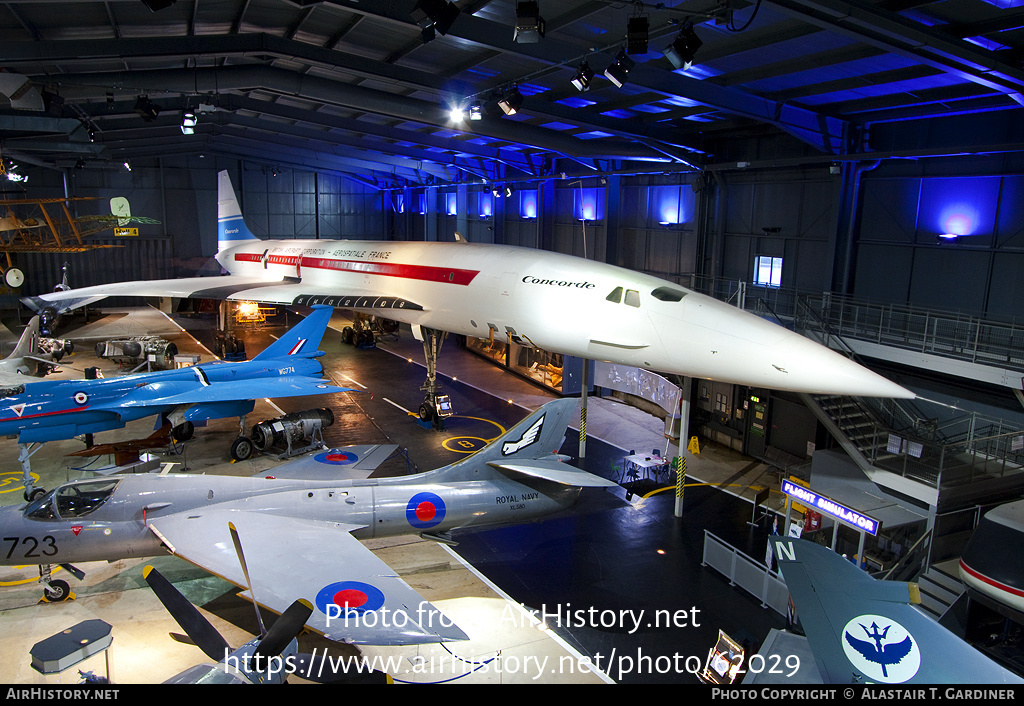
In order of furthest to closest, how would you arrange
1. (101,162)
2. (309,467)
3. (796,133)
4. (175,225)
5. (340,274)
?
(175,225) < (101,162) < (340,274) < (796,133) < (309,467)

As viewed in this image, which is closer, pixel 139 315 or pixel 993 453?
pixel 993 453

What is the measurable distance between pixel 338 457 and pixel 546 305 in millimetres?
6434

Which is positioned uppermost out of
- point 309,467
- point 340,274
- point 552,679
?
point 340,274

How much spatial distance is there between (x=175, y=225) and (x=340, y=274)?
31.2 m

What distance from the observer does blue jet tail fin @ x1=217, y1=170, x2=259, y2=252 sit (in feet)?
114

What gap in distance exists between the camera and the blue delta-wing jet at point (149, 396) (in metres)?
17.0

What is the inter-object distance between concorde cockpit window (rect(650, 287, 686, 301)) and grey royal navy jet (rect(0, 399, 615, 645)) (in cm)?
317

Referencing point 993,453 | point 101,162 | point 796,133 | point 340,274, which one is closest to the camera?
point 993,453

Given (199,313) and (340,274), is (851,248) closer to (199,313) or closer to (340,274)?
(340,274)

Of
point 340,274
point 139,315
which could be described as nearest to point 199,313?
point 139,315

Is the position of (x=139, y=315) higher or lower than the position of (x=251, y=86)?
lower

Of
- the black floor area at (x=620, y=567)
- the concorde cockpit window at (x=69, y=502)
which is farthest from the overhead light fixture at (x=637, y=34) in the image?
the concorde cockpit window at (x=69, y=502)

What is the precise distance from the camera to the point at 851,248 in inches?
766

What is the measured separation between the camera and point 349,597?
32.6ft
